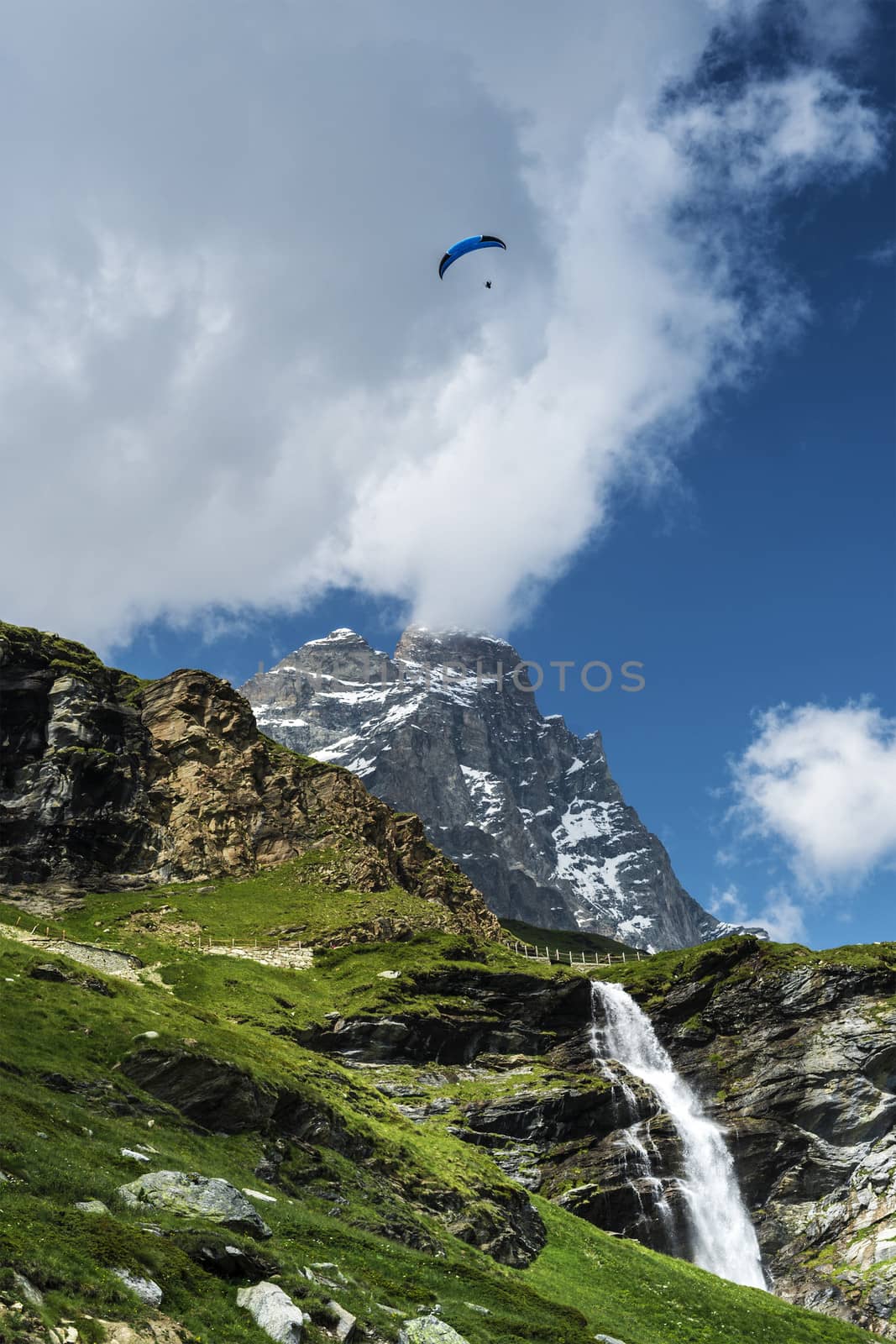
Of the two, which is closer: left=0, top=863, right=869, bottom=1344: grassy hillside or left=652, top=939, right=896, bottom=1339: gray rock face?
left=0, top=863, right=869, bottom=1344: grassy hillside

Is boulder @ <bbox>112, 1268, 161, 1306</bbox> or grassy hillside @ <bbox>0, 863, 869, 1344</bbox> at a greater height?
grassy hillside @ <bbox>0, 863, 869, 1344</bbox>

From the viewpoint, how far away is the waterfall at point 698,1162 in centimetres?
6862

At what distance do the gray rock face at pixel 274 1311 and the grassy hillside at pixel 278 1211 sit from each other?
0.32m

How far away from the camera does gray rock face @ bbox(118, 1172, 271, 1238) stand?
25.7 meters

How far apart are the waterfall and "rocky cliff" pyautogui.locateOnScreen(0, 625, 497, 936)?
3114 centimetres

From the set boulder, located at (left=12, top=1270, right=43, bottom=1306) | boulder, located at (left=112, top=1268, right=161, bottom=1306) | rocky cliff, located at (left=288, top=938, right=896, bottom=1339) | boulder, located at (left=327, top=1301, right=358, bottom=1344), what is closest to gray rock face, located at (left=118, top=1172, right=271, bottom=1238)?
boulder, located at (left=327, top=1301, right=358, bottom=1344)

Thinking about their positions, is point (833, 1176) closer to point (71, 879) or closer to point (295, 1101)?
point (295, 1101)

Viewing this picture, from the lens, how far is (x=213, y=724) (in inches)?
5507

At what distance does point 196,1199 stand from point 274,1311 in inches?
234

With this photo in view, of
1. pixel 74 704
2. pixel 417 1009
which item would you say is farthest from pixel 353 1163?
pixel 74 704

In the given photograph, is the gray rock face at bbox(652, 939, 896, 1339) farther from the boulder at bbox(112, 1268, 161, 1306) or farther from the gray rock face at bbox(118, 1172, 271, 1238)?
the boulder at bbox(112, 1268, 161, 1306)

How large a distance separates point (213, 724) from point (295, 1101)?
101548mm

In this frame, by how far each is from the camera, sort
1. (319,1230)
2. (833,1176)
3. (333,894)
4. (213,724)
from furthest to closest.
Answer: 1. (213,724)
2. (333,894)
3. (833,1176)
4. (319,1230)

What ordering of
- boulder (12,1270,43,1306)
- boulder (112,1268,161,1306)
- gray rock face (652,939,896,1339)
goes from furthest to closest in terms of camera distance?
gray rock face (652,939,896,1339) → boulder (112,1268,161,1306) → boulder (12,1270,43,1306)
